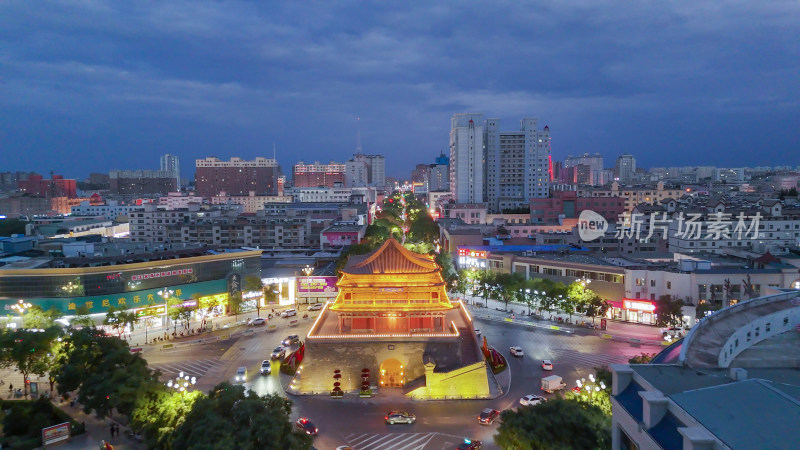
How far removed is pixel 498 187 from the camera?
103750 millimetres

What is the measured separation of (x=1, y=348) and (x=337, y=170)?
13611cm

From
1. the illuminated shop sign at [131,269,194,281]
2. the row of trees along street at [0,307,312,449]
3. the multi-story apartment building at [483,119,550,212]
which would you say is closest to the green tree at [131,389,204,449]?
the row of trees along street at [0,307,312,449]

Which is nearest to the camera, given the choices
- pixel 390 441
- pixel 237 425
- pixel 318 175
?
pixel 237 425

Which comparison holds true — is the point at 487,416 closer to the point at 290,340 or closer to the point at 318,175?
the point at 290,340

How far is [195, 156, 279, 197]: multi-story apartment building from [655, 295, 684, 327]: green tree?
118 meters

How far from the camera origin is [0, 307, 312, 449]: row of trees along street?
52.5 ft

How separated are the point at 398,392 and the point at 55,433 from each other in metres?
15.1

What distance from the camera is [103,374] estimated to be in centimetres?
2208

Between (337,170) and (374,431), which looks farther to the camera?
(337,170)

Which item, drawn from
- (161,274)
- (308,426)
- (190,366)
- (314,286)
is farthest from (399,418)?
(161,274)

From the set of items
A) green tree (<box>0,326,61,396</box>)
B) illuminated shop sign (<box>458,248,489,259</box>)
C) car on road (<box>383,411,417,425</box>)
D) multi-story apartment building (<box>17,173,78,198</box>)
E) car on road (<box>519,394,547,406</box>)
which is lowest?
car on road (<box>383,411,417,425</box>)

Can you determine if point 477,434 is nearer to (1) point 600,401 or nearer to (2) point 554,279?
(1) point 600,401

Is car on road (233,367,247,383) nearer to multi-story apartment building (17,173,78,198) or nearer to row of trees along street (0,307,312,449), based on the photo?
row of trees along street (0,307,312,449)

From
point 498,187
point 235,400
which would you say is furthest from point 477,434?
point 498,187
